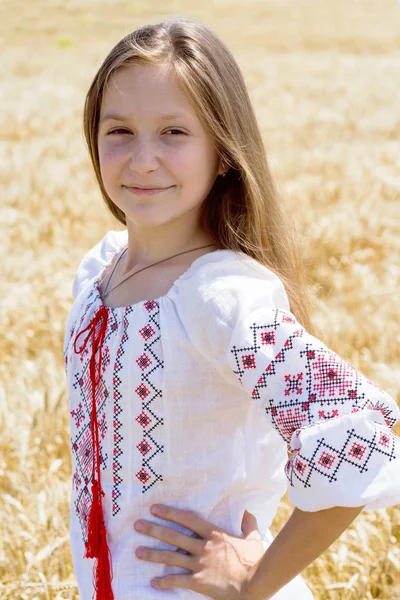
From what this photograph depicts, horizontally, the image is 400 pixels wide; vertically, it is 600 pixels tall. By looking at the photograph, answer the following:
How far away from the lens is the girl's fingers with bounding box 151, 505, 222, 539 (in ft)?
5.24

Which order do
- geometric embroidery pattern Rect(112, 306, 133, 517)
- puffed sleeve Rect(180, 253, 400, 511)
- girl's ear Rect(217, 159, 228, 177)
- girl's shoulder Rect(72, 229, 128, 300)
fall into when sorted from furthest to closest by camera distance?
girl's shoulder Rect(72, 229, 128, 300), girl's ear Rect(217, 159, 228, 177), geometric embroidery pattern Rect(112, 306, 133, 517), puffed sleeve Rect(180, 253, 400, 511)

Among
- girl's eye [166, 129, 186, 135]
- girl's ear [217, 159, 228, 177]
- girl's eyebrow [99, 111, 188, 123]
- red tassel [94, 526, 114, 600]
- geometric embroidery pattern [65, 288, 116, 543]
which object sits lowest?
red tassel [94, 526, 114, 600]

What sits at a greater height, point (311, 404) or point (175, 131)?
point (175, 131)

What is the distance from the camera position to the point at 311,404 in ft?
4.64

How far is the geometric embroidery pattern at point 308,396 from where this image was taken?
1394 mm

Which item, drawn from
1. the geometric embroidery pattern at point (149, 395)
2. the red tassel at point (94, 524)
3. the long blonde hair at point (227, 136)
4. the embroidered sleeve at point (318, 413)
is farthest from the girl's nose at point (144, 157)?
the red tassel at point (94, 524)

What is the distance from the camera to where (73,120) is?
1026 cm

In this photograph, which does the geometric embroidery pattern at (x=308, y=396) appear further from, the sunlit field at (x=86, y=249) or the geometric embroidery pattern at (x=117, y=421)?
the sunlit field at (x=86, y=249)

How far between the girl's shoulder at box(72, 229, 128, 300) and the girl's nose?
0.45 m

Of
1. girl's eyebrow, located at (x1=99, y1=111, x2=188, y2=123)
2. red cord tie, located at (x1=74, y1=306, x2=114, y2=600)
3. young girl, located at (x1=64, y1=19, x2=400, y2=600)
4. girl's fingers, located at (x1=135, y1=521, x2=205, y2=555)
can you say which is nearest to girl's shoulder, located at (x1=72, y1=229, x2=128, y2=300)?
young girl, located at (x1=64, y1=19, x2=400, y2=600)

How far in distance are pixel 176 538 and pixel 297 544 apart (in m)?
0.25

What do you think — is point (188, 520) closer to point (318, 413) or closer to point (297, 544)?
point (297, 544)

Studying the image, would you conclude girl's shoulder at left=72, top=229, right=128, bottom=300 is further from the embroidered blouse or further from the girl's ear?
the girl's ear

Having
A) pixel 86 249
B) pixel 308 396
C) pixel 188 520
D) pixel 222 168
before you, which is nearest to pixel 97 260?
pixel 222 168
